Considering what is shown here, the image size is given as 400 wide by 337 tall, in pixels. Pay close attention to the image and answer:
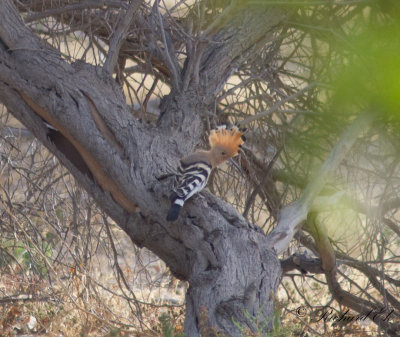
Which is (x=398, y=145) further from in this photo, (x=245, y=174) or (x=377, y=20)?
(x=245, y=174)

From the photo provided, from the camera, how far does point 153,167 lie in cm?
352

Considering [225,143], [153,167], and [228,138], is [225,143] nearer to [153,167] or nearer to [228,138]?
[228,138]

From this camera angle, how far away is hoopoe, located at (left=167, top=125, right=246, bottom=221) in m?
3.20

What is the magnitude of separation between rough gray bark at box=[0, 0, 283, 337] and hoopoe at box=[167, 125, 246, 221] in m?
0.10

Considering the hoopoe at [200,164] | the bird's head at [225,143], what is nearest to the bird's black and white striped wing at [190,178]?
the hoopoe at [200,164]

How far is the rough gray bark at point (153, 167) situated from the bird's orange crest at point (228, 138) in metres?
0.21

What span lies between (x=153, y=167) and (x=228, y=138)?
838mm

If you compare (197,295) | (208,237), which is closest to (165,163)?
(208,237)

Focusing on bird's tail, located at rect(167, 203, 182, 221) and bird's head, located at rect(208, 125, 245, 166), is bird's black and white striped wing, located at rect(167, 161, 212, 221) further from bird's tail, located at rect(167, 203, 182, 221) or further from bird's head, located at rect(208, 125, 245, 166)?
bird's head, located at rect(208, 125, 245, 166)

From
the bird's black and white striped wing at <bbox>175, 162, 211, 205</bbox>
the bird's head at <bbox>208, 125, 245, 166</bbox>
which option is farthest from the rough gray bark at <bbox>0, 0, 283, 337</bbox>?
the bird's head at <bbox>208, 125, 245, 166</bbox>

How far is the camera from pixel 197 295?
122 inches

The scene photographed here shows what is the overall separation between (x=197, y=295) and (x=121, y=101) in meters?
1.34

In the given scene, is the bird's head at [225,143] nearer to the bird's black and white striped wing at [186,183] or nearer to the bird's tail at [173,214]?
the bird's black and white striped wing at [186,183]

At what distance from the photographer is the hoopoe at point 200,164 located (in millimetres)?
3197
